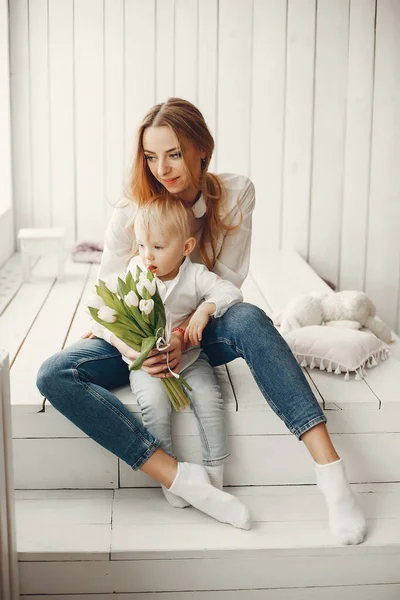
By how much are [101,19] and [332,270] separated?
1709mm

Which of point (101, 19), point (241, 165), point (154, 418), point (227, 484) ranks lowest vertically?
point (227, 484)

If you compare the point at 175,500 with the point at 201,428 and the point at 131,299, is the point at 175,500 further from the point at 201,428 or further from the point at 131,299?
the point at 131,299

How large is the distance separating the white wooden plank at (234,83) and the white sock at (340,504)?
254cm

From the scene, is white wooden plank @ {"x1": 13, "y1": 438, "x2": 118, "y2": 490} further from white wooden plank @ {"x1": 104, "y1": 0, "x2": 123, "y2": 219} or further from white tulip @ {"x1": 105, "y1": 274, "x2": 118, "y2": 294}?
white wooden plank @ {"x1": 104, "y1": 0, "x2": 123, "y2": 219}

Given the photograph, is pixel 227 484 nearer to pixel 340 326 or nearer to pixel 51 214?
pixel 340 326

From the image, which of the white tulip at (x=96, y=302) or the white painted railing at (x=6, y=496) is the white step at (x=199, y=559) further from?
the white tulip at (x=96, y=302)

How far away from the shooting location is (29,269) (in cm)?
356

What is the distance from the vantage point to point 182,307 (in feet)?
7.06

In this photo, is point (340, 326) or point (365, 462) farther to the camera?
point (340, 326)

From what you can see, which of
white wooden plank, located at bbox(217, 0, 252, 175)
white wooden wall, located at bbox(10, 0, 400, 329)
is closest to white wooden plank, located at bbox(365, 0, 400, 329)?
white wooden wall, located at bbox(10, 0, 400, 329)

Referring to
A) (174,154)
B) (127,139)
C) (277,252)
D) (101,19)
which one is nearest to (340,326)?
(174,154)

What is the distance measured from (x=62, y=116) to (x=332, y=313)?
1990 millimetres

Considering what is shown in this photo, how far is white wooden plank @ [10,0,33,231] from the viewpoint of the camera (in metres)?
4.02

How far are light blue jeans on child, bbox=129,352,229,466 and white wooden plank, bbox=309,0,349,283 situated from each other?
2285 millimetres
